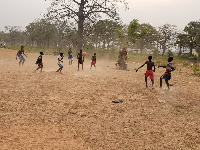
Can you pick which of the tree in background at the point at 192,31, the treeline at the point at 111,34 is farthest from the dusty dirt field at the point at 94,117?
the tree in background at the point at 192,31

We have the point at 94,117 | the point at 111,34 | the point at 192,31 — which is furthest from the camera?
the point at 111,34

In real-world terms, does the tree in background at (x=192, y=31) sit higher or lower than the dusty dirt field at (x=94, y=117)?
higher

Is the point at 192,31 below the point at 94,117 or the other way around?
the other way around

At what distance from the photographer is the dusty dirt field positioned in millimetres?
4293

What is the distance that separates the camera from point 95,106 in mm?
6570

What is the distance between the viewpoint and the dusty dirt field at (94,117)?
14.1 ft

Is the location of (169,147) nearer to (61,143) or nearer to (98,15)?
(61,143)

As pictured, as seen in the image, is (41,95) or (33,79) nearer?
(41,95)

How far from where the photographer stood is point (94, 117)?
18.7 feet

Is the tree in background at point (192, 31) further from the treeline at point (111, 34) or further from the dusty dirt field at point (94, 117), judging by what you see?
the dusty dirt field at point (94, 117)

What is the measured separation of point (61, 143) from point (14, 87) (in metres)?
4.79

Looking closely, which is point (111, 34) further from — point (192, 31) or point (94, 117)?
point (94, 117)

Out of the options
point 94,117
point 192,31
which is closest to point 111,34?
point 192,31

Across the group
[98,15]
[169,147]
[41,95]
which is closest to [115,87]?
[41,95]
